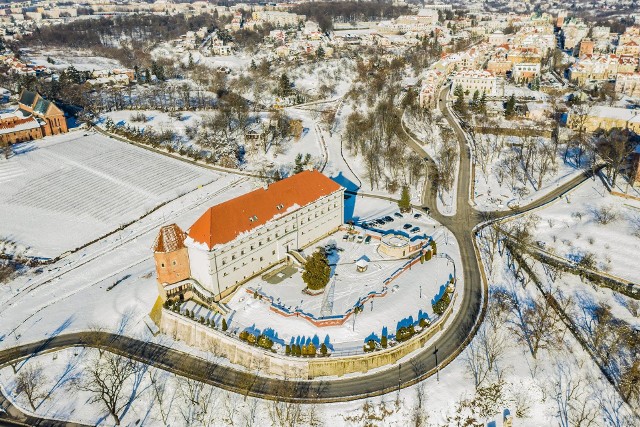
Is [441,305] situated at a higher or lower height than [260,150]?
higher

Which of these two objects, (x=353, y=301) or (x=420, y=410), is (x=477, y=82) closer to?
(x=353, y=301)

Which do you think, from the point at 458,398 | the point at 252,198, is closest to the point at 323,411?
the point at 458,398

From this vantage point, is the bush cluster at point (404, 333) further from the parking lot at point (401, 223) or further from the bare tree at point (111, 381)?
the bare tree at point (111, 381)

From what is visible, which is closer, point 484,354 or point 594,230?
point 484,354

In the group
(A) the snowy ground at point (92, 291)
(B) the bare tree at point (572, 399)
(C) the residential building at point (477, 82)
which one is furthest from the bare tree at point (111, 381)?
(C) the residential building at point (477, 82)

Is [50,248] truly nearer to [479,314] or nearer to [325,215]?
[325,215]

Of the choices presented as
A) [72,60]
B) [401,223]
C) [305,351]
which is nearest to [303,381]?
[305,351]
